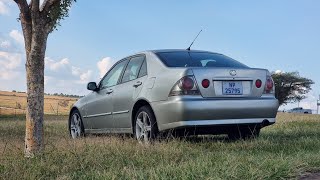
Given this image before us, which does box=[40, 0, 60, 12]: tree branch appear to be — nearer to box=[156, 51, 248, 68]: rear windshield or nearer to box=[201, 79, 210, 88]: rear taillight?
box=[156, 51, 248, 68]: rear windshield

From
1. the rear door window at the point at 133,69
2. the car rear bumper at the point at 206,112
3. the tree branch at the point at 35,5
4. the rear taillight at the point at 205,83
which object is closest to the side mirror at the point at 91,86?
the rear door window at the point at 133,69

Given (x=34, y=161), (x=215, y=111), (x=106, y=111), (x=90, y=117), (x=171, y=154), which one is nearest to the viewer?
(x=34, y=161)

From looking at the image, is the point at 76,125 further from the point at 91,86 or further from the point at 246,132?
the point at 246,132

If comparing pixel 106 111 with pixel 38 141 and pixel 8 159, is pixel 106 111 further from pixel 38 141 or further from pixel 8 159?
pixel 8 159

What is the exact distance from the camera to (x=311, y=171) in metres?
4.50

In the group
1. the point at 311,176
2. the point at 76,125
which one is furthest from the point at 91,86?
the point at 311,176

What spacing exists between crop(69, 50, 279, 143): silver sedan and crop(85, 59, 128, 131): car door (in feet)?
0.73

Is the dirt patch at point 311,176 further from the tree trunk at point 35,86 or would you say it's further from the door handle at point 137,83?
the door handle at point 137,83

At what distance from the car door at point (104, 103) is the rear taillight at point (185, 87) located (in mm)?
1938

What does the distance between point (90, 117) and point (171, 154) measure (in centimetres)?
380

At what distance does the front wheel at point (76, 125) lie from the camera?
9239mm

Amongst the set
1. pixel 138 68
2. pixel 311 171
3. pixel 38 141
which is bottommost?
pixel 311 171

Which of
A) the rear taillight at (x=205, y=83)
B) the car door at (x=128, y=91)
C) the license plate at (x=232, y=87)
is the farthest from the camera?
the car door at (x=128, y=91)

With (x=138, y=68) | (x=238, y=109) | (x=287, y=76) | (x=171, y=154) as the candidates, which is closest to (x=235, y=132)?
Answer: (x=238, y=109)
